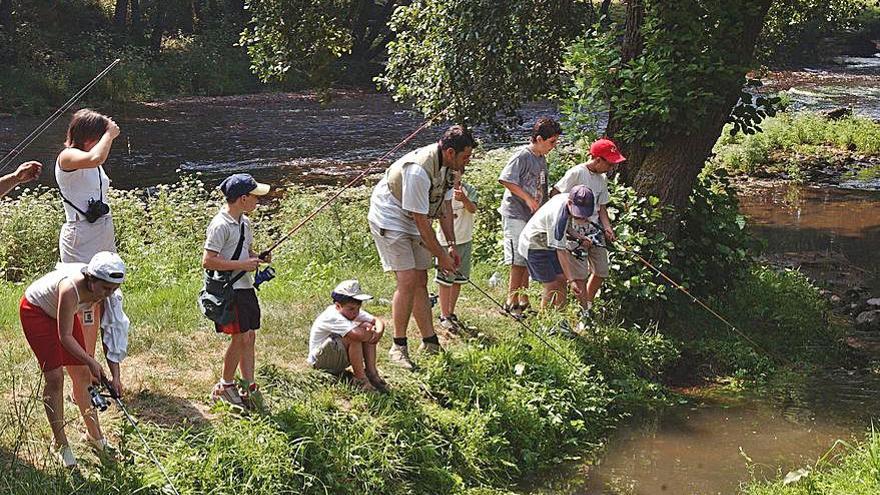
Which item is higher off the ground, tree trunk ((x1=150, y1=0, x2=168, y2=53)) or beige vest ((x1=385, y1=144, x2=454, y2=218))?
beige vest ((x1=385, y1=144, x2=454, y2=218))

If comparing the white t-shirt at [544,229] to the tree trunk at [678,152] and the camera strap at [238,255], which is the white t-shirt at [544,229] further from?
the camera strap at [238,255]

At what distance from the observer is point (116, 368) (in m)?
5.68

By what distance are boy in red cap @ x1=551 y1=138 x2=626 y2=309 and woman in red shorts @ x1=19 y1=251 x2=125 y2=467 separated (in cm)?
411

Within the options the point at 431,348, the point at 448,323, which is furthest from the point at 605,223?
the point at 431,348

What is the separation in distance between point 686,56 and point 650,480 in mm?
4269

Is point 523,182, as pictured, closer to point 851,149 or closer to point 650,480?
point 650,480

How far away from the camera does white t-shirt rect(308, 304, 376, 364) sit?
6598 mm

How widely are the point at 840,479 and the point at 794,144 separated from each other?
650 inches

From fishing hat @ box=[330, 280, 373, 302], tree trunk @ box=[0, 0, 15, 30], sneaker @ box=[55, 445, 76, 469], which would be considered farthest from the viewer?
tree trunk @ box=[0, 0, 15, 30]

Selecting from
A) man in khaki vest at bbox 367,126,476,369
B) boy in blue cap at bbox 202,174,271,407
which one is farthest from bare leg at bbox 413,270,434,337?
boy in blue cap at bbox 202,174,271,407

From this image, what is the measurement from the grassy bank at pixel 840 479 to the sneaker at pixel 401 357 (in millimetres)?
2370

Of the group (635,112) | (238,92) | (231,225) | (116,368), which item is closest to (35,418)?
(116,368)

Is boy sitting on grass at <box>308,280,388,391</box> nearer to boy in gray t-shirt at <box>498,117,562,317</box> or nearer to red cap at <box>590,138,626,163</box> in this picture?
boy in gray t-shirt at <box>498,117,562,317</box>

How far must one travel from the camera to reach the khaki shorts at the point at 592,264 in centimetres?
825
